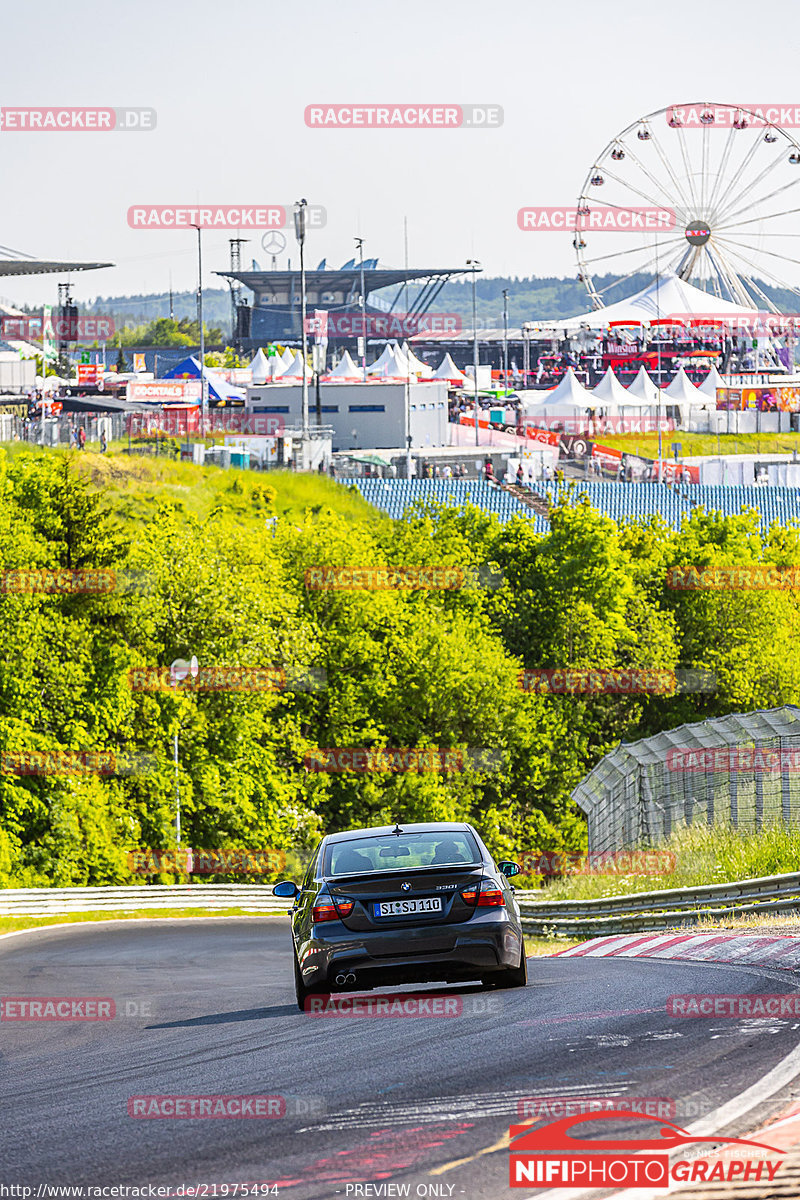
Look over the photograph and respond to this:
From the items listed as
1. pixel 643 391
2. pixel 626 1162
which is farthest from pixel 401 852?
pixel 643 391

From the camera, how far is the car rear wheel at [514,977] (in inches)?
425

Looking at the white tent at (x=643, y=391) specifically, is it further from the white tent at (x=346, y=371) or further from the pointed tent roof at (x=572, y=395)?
the white tent at (x=346, y=371)

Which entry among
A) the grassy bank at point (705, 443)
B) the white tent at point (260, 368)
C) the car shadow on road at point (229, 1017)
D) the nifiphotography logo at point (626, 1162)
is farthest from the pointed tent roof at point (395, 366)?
the nifiphotography logo at point (626, 1162)

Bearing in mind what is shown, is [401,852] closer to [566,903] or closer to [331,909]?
[331,909]

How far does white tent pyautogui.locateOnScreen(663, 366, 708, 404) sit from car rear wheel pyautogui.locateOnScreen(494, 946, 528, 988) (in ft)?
365

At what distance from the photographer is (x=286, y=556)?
163ft

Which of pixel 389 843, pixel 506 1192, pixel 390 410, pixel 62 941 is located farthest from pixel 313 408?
pixel 506 1192

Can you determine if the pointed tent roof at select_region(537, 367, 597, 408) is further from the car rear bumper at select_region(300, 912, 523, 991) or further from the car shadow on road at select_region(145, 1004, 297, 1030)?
the car rear bumper at select_region(300, 912, 523, 991)

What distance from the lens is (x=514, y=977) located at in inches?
430

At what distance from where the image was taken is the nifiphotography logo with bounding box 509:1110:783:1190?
5.39 m

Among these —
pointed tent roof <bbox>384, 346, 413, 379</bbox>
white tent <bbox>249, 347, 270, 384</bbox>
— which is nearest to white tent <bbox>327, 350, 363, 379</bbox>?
pointed tent roof <bbox>384, 346, 413, 379</bbox>

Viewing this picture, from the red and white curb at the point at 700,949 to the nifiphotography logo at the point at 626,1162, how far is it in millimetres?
5585

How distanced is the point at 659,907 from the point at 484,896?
9.32m

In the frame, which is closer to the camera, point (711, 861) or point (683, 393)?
point (711, 861)
